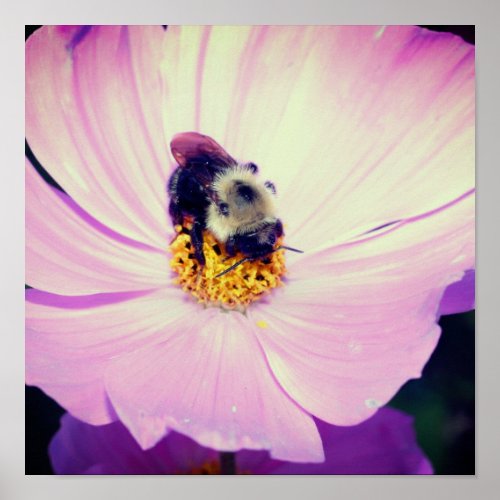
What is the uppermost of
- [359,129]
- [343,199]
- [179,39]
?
[179,39]

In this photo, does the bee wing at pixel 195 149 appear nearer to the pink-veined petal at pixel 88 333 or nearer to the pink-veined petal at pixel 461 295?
the pink-veined petal at pixel 88 333

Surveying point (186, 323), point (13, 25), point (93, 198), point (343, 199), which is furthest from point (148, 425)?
point (13, 25)

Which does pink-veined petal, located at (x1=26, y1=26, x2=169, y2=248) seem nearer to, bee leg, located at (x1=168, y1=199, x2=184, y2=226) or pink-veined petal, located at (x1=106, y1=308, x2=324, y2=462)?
bee leg, located at (x1=168, y1=199, x2=184, y2=226)

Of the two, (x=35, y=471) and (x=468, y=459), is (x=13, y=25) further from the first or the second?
(x=468, y=459)

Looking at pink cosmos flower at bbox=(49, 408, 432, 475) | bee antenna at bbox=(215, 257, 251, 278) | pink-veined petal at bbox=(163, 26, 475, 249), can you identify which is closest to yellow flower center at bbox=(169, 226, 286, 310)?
bee antenna at bbox=(215, 257, 251, 278)

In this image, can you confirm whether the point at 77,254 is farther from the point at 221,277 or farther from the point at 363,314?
the point at 363,314

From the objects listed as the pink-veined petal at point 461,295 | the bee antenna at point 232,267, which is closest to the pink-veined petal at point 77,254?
the bee antenna at point 232,267
